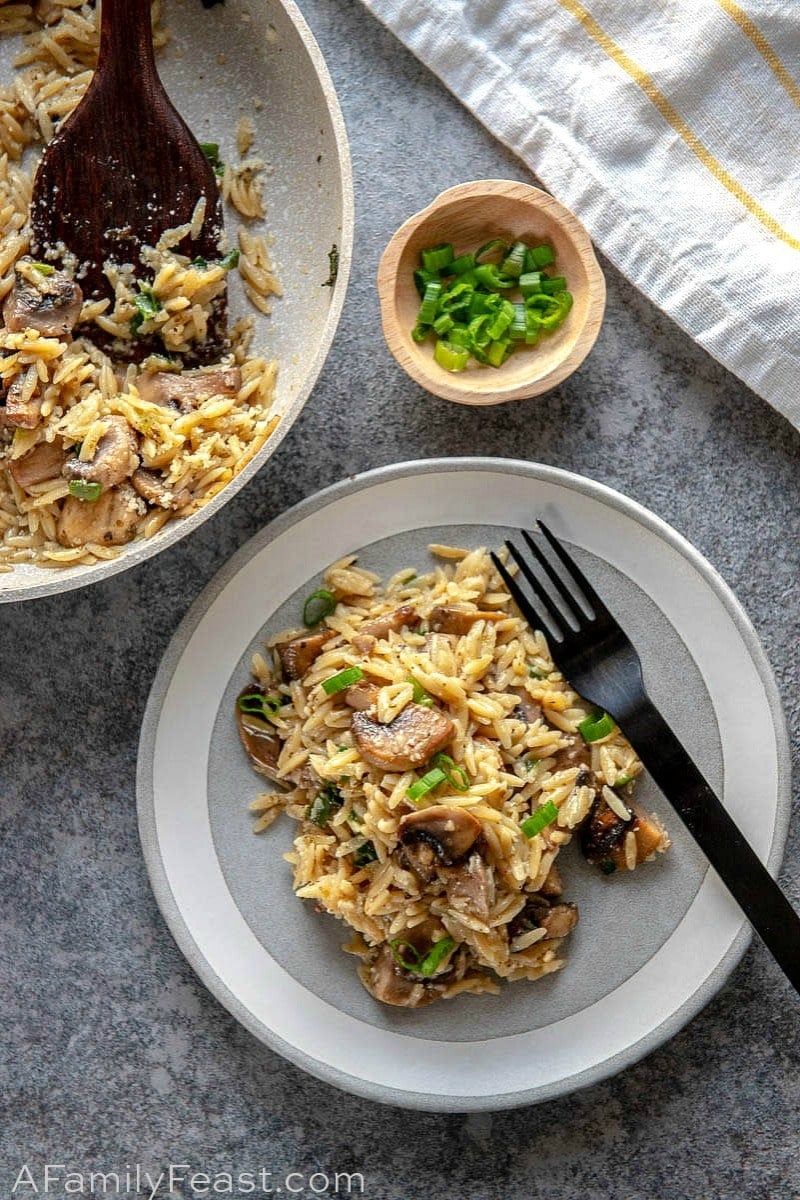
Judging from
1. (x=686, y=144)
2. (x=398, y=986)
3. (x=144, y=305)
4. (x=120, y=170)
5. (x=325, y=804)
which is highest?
(x=686, y=144)

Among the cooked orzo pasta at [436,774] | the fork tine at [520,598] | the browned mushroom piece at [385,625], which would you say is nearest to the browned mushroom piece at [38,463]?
the cooked orzo pasta at [436,774]

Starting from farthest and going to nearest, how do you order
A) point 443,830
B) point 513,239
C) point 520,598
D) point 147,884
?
point 147,884, point 513,239, point 520,598, point 443,830

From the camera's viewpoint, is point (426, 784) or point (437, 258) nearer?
point (426, 784)

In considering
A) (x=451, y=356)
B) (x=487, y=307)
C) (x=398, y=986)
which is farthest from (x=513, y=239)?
(x=398, y=986)

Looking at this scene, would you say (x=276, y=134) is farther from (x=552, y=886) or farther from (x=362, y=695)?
(x=552, y=886)

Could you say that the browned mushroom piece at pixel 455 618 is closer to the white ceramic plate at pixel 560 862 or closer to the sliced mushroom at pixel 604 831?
the white ceramic plate at pixel 560 862

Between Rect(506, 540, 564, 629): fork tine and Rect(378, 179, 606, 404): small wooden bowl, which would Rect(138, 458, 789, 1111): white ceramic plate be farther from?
Rect(378, 179, 606, 404): small wooden bowl

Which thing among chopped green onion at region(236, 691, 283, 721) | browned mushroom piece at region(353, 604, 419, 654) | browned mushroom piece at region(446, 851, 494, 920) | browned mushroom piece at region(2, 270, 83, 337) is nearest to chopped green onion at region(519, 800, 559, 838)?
browned mushroom piece at region(446, 851, 494, 920)

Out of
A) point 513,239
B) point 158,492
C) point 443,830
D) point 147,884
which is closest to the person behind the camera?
point 443,830
